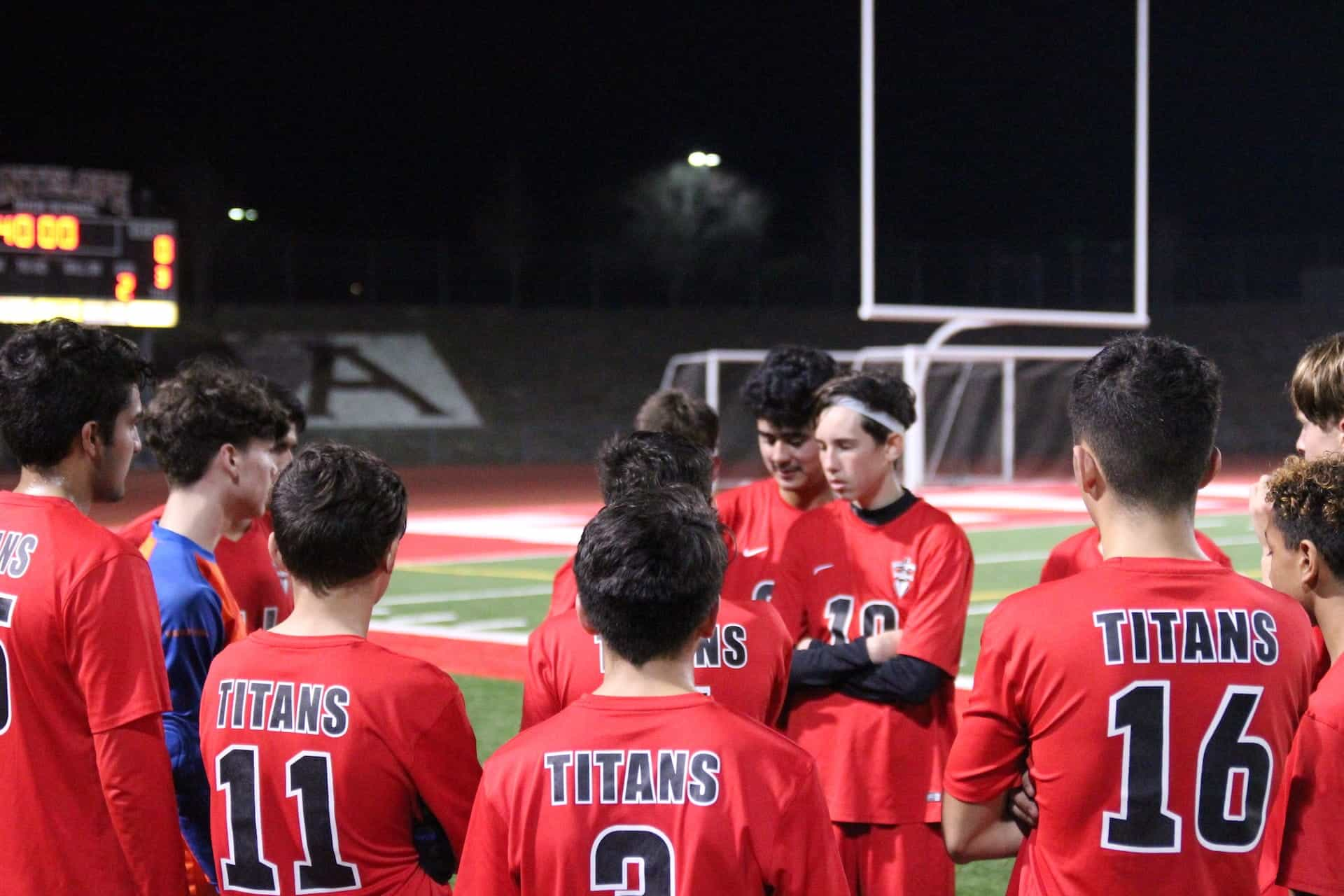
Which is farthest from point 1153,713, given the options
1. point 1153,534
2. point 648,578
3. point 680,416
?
point 680,416

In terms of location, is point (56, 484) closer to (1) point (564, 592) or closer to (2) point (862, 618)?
(1) point (564, 592)

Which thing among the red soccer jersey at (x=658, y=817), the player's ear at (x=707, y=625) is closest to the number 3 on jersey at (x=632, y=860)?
the red soccer jersey at (x=658, y=817)

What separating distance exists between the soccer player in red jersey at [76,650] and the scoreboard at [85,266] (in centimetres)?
2045

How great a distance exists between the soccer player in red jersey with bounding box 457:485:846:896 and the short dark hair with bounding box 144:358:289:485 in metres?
1.60

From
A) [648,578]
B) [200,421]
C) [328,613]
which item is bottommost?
[328,613]

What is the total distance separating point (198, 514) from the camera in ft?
10.6

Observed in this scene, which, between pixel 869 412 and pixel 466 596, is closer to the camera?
pixel 869 412

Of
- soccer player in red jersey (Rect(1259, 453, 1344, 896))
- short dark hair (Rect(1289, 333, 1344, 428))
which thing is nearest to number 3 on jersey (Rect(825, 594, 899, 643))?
short dark hair (Rect(1289, 333, 1344, 428))

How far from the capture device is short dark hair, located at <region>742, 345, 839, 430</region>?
14.0 feet

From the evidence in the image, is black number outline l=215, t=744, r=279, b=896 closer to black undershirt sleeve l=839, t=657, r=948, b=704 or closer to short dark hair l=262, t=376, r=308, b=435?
black undershirt sleeve l=839, t=657, r=948, b=704

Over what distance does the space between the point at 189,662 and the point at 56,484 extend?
0.49 metres

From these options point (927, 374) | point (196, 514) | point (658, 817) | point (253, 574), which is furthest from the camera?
point (927, 374)

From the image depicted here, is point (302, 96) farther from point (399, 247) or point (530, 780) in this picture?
point (530, 780)

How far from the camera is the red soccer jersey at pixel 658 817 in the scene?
194 cm
